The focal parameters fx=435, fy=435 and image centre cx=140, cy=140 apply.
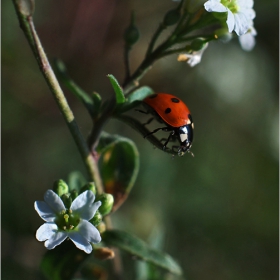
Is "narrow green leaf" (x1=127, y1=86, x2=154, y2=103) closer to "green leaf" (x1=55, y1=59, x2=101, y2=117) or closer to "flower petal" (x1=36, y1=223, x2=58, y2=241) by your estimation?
"green leaf" (x1=55, y1=59, x2=101, y2=117)

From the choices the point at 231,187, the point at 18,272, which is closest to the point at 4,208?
the point at 18,272

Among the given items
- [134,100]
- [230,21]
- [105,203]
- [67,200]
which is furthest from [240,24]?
[67,200]

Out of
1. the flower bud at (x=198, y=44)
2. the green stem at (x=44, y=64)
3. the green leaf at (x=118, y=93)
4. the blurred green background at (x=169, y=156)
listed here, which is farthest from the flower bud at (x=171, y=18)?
the blurred green background at (x=169, y=156)

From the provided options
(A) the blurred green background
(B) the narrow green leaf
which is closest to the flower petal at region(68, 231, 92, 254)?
(B) the narrow green leaf

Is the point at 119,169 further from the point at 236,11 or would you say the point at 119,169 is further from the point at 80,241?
the point at 236,11

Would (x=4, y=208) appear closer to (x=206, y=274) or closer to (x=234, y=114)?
(x=206, y=274)

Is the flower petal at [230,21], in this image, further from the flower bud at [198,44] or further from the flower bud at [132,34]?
the flower bud at [132,34]
